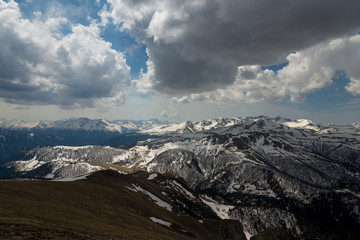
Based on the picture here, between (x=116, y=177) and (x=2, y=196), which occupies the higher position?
(x=2, y=196)

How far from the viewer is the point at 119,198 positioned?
281 feet

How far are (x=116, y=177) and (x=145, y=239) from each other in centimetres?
10297

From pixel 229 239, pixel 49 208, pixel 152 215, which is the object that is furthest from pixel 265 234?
pixel 49 208

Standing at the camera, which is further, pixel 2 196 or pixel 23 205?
pixel 2 196

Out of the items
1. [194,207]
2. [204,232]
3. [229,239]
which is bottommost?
[194,207]

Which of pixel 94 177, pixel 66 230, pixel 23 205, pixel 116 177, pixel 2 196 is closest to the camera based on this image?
pixel 66 230

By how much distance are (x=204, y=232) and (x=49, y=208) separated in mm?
71575

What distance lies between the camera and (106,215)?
54.1 metres

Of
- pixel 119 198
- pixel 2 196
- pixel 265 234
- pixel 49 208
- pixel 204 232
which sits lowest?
pixel 204 232

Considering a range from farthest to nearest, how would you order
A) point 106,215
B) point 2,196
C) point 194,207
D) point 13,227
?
1. point 194,207
2. point 106,215
3. point 2,196
4. point 13,227

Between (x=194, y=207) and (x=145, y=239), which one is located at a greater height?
(x=145, y=239)

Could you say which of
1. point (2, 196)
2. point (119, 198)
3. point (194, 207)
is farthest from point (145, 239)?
point (194, 207)

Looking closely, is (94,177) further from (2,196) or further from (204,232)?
(2,196)

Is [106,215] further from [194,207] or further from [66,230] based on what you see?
[194,207]
